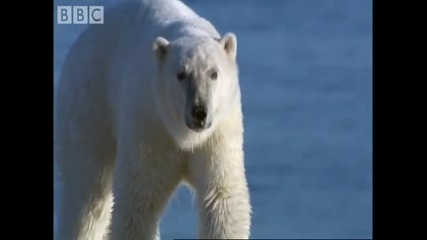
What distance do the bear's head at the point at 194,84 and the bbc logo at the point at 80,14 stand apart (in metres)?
0.43

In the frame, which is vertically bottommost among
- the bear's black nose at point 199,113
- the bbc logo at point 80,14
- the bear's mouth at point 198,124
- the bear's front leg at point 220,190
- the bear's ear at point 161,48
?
the bear's front leg at point 220,190

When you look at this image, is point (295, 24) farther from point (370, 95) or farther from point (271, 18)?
point (370, 95)

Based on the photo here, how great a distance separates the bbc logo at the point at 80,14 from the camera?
15.8ft

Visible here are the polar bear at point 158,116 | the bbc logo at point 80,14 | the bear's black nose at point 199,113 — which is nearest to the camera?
the bear's black nose at point 199,113

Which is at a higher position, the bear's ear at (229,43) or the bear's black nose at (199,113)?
the bear's ear at (229,43)

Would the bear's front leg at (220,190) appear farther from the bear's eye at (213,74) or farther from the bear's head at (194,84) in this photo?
the bear's eye at (213,74)

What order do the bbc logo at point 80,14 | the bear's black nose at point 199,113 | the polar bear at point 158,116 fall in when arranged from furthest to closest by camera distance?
1. the bbc logo at point 80,14
2. the polar bear at point 158,116
3. the bear's black nose at point 199,113

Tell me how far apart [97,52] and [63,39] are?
0.13 metres

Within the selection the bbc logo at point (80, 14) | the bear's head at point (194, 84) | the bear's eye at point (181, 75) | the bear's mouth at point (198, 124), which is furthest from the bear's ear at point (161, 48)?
the bbc logo at point (80, 14)

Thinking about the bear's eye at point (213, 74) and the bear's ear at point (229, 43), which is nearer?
the bear's eye at point (213, 74)

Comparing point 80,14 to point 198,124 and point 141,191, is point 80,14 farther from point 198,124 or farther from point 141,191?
point 198,124

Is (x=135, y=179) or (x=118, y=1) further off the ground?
(x=118, y=1)
